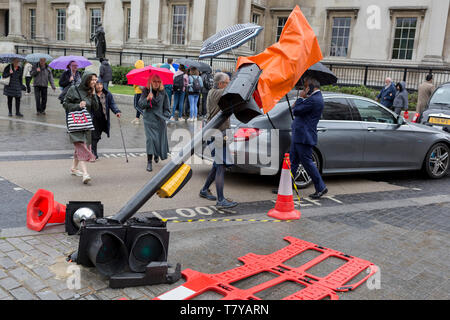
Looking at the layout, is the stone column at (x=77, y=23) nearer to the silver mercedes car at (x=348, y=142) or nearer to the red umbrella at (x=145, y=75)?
the red umbrella at (x=145, y=75)

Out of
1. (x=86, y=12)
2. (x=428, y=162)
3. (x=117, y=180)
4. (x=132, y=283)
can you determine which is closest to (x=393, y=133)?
(x=428, y=162)

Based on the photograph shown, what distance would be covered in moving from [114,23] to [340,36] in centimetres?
1661

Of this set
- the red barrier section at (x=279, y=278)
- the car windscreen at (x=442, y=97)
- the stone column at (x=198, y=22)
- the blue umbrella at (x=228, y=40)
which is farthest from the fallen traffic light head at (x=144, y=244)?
the stone column at (x=198, y=22)

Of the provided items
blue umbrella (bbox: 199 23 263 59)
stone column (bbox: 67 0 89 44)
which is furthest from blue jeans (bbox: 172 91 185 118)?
stone column (bbox: 67 0 89 44)

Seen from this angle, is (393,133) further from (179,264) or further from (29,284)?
(29,284)

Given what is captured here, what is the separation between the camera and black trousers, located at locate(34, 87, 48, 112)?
15.8 metres

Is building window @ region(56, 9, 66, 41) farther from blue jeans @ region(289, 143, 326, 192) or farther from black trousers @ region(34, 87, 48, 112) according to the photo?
blue jeans @ region(289, 143, 326, 192)

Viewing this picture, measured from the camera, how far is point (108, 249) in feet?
13.4

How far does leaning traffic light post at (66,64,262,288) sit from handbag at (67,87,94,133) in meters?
3.70

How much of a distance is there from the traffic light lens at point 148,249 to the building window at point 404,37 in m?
26.8

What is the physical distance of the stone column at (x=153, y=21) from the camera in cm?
3008

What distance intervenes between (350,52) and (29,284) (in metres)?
28.0

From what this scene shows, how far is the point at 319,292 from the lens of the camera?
4.04 meters

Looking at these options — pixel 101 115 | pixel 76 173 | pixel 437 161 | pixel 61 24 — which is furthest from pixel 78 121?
pixel 61 24
